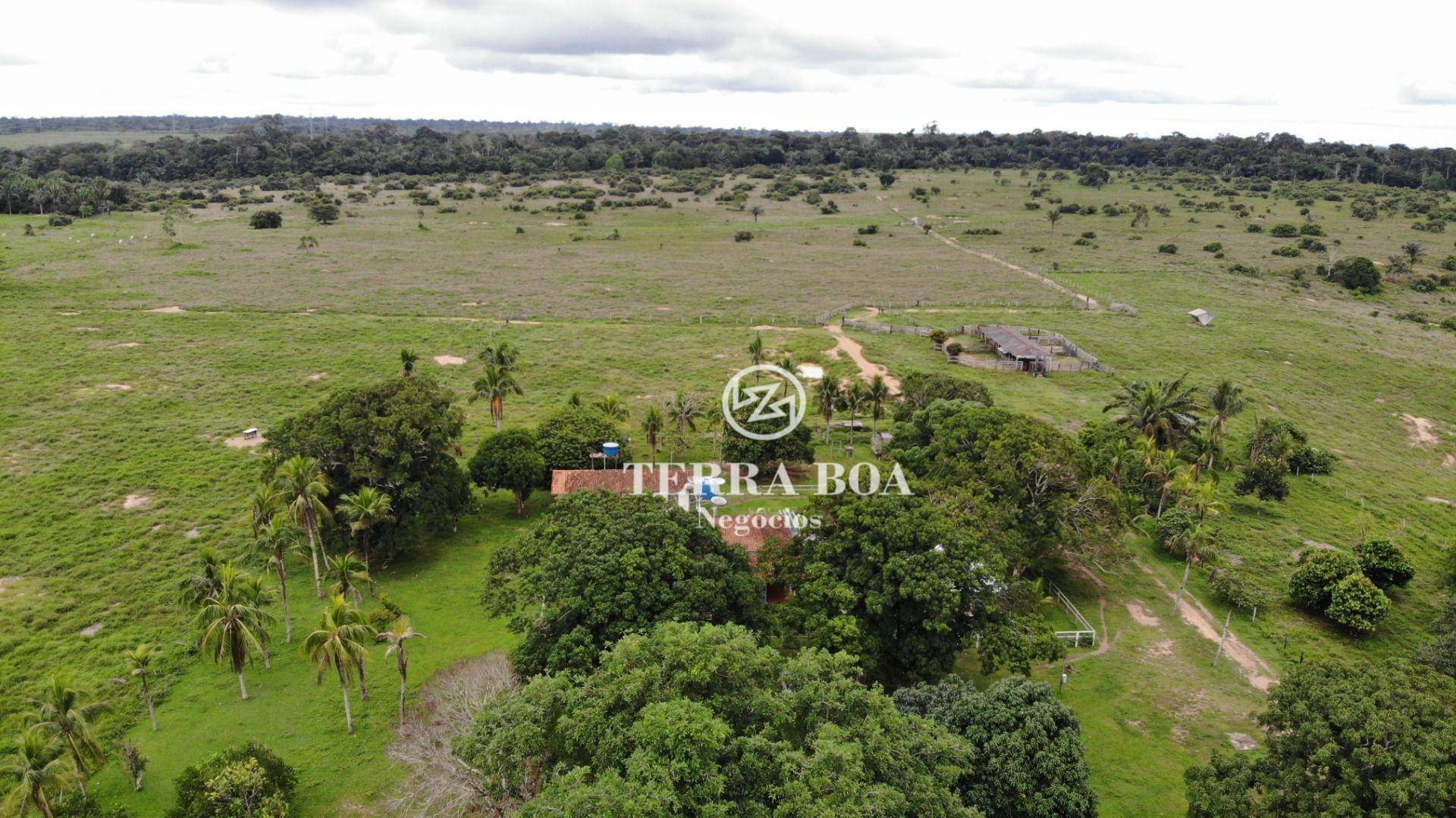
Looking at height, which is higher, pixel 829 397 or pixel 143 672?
pixel 829 397

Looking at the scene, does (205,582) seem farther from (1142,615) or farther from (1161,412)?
(1161,412)

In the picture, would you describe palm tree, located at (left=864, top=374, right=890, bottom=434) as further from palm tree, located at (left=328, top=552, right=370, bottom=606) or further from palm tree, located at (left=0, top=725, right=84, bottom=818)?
palm tree, located at (left=0, top=725, right=84, bottom=818)

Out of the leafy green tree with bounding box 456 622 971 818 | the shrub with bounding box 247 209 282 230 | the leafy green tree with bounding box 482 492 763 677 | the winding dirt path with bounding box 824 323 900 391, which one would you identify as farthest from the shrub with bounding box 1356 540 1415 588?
the shrub with bounding box 247 209 282 230

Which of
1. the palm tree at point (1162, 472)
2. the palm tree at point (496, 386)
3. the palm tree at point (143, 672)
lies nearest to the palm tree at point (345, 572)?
the palm tree at point (143, 672)

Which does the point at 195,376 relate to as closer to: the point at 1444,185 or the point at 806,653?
the point at 806,653

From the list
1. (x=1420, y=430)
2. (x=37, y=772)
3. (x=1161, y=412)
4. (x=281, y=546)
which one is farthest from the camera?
(x=1420, y=430)

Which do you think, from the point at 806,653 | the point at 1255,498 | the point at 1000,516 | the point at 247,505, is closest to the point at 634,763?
the point at 806,653

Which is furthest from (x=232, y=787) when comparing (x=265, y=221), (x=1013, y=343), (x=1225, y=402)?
(x=265, y=221)

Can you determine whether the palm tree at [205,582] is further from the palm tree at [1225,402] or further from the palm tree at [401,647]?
the palm tree at [1225,402]
